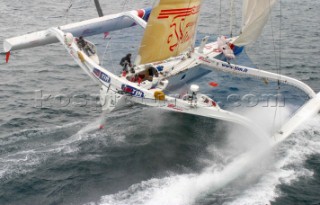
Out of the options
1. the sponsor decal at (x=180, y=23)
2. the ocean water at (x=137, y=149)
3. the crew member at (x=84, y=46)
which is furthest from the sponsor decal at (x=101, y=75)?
the sponsor decal at (x=180, y=23)

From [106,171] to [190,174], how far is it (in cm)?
266

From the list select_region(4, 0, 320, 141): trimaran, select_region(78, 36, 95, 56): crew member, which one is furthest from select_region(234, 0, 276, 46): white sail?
select_region(78, 36, 95, 56): crew member

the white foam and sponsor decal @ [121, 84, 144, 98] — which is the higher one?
sponsor decal @ [121, 84, 144, 98]

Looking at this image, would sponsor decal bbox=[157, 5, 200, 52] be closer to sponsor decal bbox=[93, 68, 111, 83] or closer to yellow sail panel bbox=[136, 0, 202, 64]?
yellow sail panel bbox=[136, 0, 202, 64]

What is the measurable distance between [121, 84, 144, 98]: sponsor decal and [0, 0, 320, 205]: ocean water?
1.61 meters

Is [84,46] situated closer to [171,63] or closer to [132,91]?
[171,63]

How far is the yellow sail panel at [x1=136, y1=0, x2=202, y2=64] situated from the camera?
1469 centimetres

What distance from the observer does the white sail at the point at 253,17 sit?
609 inches

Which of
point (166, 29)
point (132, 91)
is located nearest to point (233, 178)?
point (132, 91)

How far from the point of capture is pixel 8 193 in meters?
11.6

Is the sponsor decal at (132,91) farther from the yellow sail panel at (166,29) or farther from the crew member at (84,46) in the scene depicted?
the crew member at (84,46)

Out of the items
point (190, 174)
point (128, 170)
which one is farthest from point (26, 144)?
point (190, 174)

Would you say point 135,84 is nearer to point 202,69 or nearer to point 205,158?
point 205,158

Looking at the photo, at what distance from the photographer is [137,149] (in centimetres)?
1423
